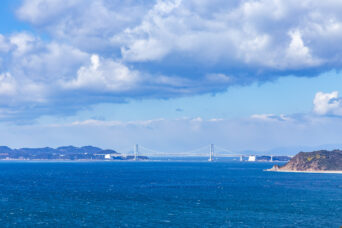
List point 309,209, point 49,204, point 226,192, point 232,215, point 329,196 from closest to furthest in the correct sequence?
point 232,215
point 309,209
point 49,204
point 329,196
point 226,192

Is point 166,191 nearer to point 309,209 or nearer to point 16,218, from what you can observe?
point 309,209

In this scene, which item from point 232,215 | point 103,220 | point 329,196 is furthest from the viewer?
point 329,196

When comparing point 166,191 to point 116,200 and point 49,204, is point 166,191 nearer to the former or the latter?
point 116,200

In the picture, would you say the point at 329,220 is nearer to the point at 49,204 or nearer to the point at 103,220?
the point at 103,220

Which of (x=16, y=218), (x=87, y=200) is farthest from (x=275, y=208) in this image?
(x=16, y=218)

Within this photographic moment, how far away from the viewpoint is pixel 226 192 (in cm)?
14275

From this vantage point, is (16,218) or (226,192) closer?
(16,218)

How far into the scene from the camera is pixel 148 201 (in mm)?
117250

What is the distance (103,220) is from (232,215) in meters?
27.4

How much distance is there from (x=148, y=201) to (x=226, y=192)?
115 ft

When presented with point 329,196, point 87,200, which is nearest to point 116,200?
point 87,200

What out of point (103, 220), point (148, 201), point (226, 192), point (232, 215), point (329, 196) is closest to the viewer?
point (103, 220)

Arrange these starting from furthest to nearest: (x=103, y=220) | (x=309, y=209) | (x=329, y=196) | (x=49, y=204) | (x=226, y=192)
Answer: (x=226, y=192) → (x=329, y=196) → (x=49, y=204) → (x=309, y=209) → (x=103, y=220)

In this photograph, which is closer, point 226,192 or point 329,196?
point 329,196
